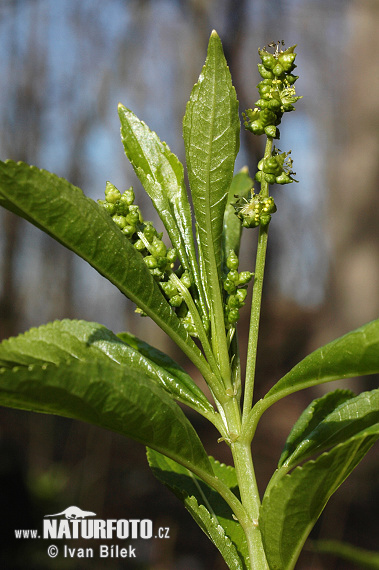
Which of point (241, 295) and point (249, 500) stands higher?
point (241, 295)

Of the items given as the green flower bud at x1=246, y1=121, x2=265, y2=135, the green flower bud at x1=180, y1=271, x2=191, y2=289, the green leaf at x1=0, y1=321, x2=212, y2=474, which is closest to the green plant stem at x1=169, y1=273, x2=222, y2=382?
the green flower bud at x1=180, y1=271, x2=191, y2=289

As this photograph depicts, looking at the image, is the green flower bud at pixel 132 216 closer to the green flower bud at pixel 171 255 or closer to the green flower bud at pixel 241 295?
the green flower bud at pixel 171 255

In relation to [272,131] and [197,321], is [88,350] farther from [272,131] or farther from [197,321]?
[272,131]

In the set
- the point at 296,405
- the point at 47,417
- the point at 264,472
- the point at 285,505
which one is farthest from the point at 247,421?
the point at 296,405

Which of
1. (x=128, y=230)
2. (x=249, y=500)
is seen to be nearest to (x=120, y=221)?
(x=128, y=230)

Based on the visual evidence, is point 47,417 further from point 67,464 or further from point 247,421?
point 247,421
